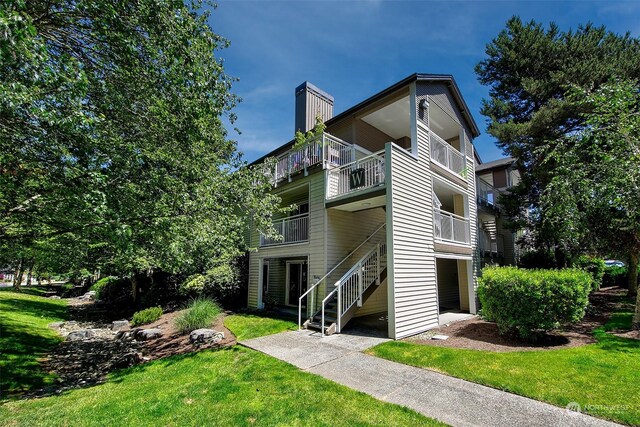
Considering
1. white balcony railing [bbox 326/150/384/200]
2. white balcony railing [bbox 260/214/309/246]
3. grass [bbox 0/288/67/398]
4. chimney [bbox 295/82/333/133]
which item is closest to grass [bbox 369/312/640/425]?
white balcony railing [bbox 326/150/384/200]

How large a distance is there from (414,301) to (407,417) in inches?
220

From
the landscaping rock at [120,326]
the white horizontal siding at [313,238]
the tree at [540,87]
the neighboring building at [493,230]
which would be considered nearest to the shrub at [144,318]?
the landscaping rock at [120,326]

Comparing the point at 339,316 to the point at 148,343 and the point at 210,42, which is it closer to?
the point at 148,343

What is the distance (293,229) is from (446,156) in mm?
A: 7373

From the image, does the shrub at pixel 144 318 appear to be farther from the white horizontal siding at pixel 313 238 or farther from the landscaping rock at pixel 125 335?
the white horizontal siding at pixel 313 238

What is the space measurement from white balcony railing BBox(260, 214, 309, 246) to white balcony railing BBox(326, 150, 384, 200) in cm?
180

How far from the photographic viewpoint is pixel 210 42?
248 inches

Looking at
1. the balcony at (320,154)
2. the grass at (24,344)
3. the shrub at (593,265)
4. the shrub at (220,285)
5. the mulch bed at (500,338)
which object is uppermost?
the balcony at (320,154)

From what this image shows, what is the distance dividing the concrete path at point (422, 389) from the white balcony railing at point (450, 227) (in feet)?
17.6

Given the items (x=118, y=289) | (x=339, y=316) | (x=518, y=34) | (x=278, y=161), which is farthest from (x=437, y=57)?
(x=118, y=289)

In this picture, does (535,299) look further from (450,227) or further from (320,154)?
(320,154)

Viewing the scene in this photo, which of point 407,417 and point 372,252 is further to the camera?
point 372,252

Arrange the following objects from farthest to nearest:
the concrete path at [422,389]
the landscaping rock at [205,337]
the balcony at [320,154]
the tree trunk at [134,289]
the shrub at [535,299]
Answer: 1. the tree trunk at [134,289]
2. the balcony at [320,154]
3. the landscaping rock at [205,337]
4. the shrub at [535,299]
5. the concrete path at [422,389]

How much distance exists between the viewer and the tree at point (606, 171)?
8203 mm
